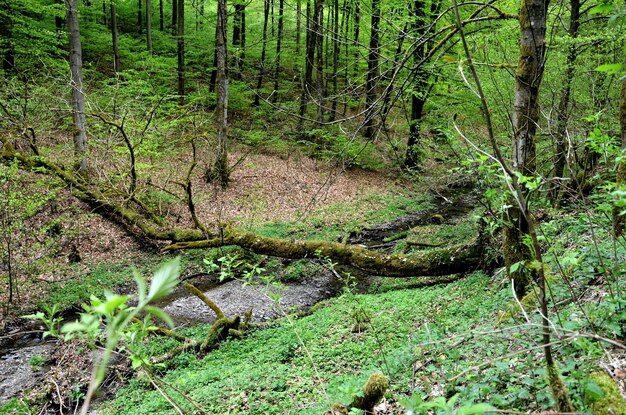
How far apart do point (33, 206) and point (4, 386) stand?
3.56 meters

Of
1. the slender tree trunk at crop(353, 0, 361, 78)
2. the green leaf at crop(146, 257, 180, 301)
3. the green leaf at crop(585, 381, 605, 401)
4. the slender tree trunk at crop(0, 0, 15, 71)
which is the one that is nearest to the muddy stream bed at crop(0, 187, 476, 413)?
the slender tree trunk at crop(353, 0, 361, 78)

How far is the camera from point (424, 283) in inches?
334

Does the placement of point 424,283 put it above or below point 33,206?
below

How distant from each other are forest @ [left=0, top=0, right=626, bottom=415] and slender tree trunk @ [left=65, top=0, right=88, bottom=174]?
0.06 m

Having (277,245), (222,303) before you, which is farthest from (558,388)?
(277,245)

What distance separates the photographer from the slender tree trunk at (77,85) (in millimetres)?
11227

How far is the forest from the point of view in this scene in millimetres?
2475

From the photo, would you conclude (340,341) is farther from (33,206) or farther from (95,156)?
(95,156)

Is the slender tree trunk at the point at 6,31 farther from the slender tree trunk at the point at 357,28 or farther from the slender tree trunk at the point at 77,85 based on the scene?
the slender tree trunk at the point at 357,28

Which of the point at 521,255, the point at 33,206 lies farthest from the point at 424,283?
the point at 33,206

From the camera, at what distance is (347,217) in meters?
14.5

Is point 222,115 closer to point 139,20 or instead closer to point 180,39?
point 180,39

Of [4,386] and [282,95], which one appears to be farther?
[282,95]

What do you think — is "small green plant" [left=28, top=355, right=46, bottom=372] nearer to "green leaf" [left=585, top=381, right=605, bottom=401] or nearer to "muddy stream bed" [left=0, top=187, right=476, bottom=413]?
"muddy stream bed" [left=0, top=187, right=476, bottom=413]
